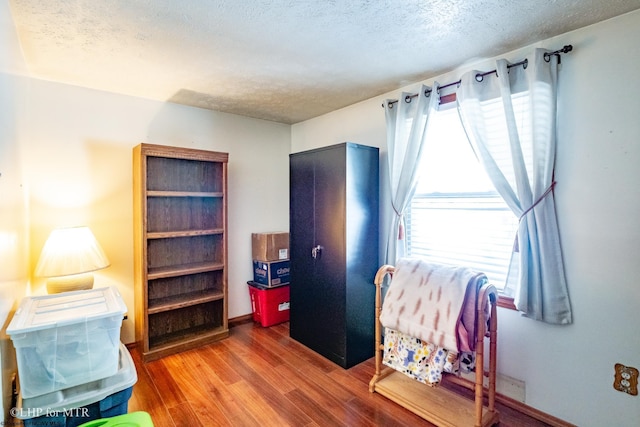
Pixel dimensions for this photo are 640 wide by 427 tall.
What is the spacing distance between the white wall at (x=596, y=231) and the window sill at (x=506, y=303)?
0.37 ft

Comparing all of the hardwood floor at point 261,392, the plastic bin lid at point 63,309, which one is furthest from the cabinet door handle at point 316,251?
the plastic bin lid at point 63,309

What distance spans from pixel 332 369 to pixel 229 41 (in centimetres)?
248

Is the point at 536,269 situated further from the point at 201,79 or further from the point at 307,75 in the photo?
the point at 201,79

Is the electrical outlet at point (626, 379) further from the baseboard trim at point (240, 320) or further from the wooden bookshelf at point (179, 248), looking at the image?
the baseboard trim at point (240, 320)

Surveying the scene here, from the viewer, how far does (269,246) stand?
344 centimetres

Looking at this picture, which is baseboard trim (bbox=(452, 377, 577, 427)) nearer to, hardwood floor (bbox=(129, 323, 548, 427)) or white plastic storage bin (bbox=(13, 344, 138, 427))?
hardwood floor (bbox=(129, 323, 548, 427))

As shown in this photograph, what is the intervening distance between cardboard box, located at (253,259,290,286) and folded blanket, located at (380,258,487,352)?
1590 mm

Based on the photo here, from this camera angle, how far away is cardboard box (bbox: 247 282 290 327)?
3.40 m

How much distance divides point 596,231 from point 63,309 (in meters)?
2.98

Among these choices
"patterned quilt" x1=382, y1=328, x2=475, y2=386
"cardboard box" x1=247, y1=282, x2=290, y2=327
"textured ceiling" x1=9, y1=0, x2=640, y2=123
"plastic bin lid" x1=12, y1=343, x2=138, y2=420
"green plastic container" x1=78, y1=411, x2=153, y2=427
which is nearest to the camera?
"green plastic container" x1=78, y1=411, x2=153, y2=427

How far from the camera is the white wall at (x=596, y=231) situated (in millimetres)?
1664

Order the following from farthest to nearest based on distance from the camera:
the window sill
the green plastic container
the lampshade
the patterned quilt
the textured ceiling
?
the lampshade
the window sill
the patterned quilt
the textured ceiling
the green plastic container

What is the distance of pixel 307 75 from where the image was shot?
97.3 inches

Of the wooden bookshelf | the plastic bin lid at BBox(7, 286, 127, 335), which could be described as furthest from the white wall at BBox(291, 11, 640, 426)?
the wooden bookshelf
